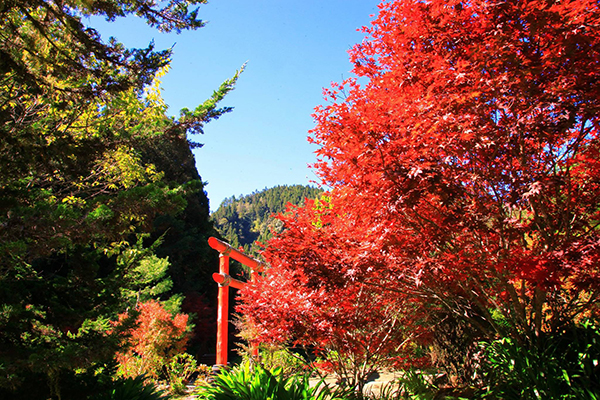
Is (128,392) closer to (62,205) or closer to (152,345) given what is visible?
(62,205)

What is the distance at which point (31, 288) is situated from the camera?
477 centimetres

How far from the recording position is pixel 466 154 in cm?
355

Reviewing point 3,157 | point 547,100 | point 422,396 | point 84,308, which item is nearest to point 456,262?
point 547,100

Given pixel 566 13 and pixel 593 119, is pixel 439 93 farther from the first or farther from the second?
pixel 593 119

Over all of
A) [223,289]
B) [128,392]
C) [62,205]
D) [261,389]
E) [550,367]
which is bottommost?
[128,392]

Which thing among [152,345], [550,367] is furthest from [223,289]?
[550,367]

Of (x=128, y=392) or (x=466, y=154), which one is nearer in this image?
(x=466, y=154)

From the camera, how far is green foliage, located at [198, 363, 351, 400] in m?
4.04

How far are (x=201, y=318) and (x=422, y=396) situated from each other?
15849 millimetres

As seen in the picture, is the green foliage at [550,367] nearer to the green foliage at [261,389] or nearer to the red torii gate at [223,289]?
the green foliage at [261,389]

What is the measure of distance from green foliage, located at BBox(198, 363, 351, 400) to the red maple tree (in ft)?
3.86

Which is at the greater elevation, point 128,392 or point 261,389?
point 261,389

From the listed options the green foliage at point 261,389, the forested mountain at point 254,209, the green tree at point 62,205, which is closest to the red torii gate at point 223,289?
the green tree at point 62,205

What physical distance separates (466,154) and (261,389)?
3311mm
